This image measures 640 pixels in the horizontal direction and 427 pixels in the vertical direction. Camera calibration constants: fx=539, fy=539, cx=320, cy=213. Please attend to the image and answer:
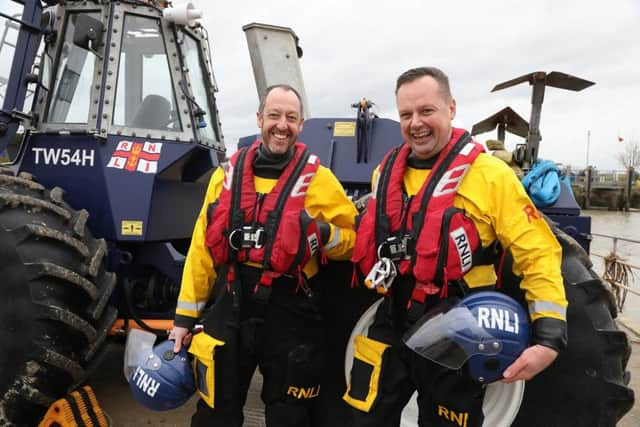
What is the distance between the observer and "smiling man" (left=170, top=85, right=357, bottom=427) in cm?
249

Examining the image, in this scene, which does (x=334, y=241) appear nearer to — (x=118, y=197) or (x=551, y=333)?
(x=551, y=333)

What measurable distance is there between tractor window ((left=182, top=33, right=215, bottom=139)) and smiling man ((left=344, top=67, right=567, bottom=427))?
225cm

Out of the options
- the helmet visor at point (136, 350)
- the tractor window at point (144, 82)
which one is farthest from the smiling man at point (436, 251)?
the tractor window at point (144, 82)

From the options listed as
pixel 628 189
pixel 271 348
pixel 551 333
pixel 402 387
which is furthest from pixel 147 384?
pixel 628 189

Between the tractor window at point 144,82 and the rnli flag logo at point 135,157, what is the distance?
17 cm

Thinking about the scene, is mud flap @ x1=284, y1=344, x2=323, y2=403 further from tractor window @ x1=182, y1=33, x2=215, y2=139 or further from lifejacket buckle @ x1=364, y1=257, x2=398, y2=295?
tractor window @ x1=182, y1=33, x2=215, y2=139

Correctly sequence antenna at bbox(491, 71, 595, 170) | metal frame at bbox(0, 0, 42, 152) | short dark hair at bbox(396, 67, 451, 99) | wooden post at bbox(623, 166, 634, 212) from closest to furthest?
short dark hair at bbox(396, 67, 451, 99), metal frame at bbox(0, 0, 42, 152), antenna at bbox(491, 71, 595, 170), wooden post at bbox(623, 166, 634, 212)

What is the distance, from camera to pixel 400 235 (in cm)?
227

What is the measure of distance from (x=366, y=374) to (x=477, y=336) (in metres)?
0.55

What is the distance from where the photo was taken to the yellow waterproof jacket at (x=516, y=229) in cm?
205

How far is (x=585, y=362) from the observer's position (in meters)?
2.37

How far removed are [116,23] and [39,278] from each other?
1.93 meters

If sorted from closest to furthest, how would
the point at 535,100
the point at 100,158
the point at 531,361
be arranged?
the point at 531,361 → the point at 100,158 → the point at 535,100

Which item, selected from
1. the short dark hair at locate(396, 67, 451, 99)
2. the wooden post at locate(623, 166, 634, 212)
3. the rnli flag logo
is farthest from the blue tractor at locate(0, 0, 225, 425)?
the wooden post at locate(623, 166, 634, 212)
